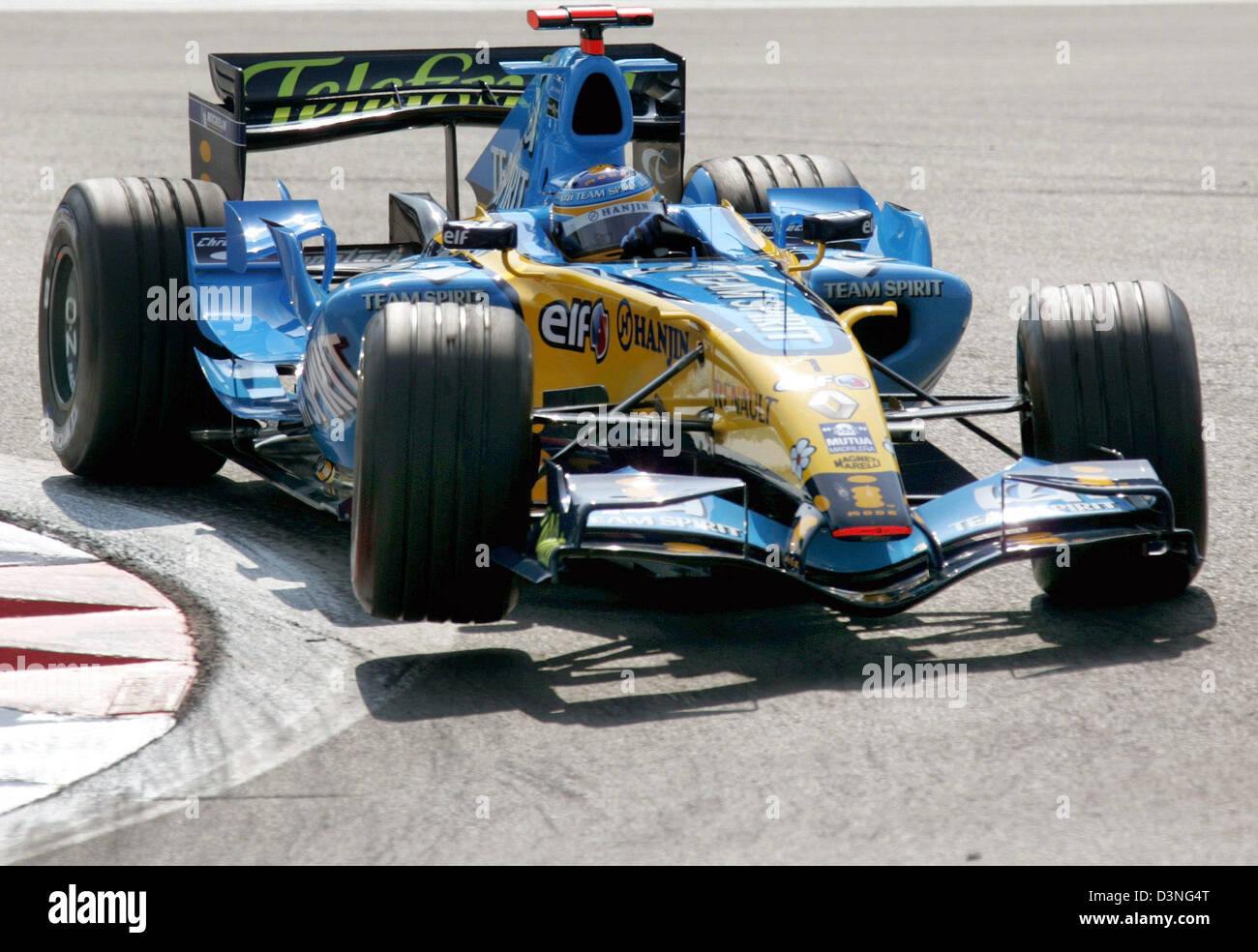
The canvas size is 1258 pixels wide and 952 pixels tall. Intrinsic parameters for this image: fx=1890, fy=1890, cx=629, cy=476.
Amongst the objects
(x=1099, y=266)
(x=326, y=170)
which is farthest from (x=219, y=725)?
(x=326, y=170)

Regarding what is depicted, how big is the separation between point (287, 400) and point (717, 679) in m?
2.63

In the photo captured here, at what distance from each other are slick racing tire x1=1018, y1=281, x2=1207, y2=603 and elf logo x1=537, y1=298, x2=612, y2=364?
1450mm

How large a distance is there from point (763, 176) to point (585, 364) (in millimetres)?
2721

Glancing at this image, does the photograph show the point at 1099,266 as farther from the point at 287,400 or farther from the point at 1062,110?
the point at 1062,110

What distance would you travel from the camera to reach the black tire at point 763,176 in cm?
891

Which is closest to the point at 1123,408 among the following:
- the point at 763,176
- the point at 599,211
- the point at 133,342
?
the point at 599,211

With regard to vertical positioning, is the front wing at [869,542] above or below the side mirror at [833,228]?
below

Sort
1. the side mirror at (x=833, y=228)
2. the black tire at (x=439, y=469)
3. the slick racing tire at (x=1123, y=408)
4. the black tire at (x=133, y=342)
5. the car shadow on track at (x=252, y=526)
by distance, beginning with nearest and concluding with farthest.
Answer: the black tire at (x=439, y=469) → the slick racing tire at (x=1123, y=408) → the car shadow on track at (x=252, y=526) → the side mirror at (x=833, y=228) → the black tire at (x=133, y=342)

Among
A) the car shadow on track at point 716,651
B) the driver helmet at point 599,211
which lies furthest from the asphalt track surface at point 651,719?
the driver helmet at point 599,211

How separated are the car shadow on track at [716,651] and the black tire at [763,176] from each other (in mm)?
3043

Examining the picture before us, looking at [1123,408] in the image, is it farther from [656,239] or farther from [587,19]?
[587,19]

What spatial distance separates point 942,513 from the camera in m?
5.65

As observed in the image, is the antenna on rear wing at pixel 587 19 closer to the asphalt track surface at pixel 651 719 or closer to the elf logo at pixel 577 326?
the elf logo at pixel 577 326

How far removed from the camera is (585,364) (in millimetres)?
6594
